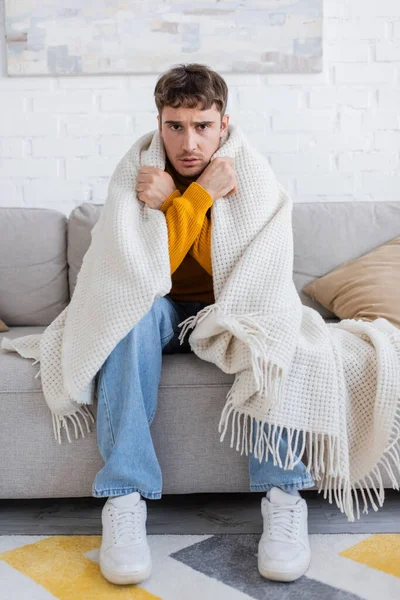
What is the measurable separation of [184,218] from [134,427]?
1.59 feet

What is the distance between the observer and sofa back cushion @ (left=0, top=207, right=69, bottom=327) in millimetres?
2189

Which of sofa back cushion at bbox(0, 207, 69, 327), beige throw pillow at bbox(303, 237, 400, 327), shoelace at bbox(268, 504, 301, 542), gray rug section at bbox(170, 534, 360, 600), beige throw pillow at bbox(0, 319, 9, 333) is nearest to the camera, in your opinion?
gray rug section at bbox(170, 534, 360, 600)

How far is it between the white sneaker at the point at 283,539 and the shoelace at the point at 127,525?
236 mm

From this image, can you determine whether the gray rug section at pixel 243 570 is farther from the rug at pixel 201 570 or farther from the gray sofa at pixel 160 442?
the gray sofa at pixel 160 442

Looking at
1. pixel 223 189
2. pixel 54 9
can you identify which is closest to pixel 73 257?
pixel 223 189

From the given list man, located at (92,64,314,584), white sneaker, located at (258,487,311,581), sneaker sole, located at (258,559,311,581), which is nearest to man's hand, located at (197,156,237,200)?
man, located at (92,64,314,584)

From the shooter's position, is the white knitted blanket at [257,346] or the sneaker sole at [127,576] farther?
→ the white knitted blanket at [257,346]

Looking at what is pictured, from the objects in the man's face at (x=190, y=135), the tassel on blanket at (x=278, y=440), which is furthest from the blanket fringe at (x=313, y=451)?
the man's face at (x=190, y=135)

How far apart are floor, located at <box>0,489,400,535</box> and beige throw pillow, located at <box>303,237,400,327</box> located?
467 mm

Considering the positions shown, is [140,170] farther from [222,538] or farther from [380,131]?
[380,131]

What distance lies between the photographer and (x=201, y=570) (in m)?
1.36

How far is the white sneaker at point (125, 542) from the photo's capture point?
1.31 meters

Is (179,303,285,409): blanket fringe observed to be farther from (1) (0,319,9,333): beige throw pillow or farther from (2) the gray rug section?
(1) (0,319,9,333): beige throw pillow

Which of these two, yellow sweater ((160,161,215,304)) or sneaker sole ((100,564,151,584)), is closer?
sneaker sole ((100,564,151,584))
